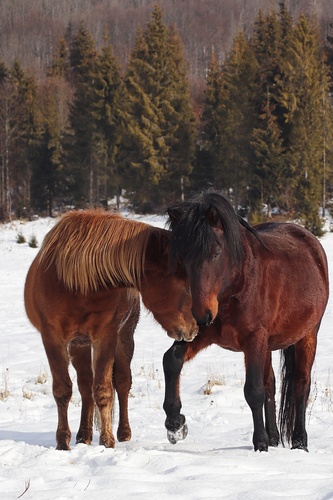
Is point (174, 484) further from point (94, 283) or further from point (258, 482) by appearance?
point (94, 283)

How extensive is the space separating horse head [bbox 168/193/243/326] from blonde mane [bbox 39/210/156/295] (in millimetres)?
302

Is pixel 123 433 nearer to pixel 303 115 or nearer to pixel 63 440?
pixel 63 440

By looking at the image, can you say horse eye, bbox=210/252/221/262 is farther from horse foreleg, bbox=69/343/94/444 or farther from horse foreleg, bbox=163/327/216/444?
horse foreleg, bbox=69/343/94/444

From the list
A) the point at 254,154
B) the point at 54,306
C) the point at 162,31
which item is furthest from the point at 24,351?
the point at 162,31

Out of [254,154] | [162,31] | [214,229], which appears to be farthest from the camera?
[162,31]

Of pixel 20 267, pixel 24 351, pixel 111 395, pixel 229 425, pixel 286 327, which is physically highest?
pixel 286 327

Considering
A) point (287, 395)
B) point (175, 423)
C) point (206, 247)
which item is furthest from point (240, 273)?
point (287, 395)

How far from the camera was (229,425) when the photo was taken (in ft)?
18.8

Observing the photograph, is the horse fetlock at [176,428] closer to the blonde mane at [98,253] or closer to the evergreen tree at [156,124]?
the blonde mane at [98,253]

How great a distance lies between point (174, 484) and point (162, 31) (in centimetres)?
3570

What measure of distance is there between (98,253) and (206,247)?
32.1 inches

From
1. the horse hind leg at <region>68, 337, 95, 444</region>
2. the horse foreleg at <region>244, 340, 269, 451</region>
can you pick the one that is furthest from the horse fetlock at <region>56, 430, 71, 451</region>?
the horse foreleg at <region>244, 340, 269, 451</region>

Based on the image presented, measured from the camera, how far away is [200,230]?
4203 millimetres

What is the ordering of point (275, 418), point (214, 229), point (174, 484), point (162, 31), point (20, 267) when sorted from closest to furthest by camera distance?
point (174, 484)
point (214, 229)
point (275, 418)
point (20, 267)
point (162, 31)
